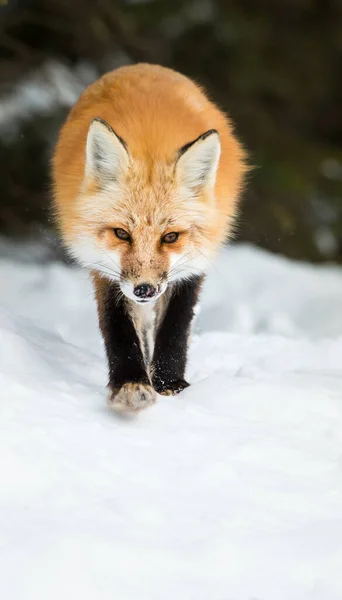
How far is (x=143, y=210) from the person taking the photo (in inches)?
129

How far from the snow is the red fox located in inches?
10.6

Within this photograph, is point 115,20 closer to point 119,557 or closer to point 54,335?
point 54,335

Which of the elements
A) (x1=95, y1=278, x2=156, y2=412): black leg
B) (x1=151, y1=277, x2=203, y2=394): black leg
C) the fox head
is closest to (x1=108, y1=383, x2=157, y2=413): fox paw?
(x1=95, y1=278, x2=156, y2=412): black leg

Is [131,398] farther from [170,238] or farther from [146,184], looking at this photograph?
[146,184]

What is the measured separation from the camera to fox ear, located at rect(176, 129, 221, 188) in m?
3.27

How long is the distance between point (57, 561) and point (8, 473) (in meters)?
0.41

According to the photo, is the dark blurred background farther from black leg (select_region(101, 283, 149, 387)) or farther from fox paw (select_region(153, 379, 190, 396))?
fox paw (select_region(153, 379, 190, 396))

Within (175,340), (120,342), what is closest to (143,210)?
(120,342)

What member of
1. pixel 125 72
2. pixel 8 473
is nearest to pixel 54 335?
pixel 125 72

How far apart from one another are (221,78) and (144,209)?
16.4ft

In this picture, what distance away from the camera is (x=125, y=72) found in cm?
426

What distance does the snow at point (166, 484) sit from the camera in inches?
80.4

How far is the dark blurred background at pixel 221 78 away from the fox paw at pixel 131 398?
9.72 ft

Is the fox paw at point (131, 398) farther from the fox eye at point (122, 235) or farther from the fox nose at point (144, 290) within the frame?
the fox eye at point (122, 235)
